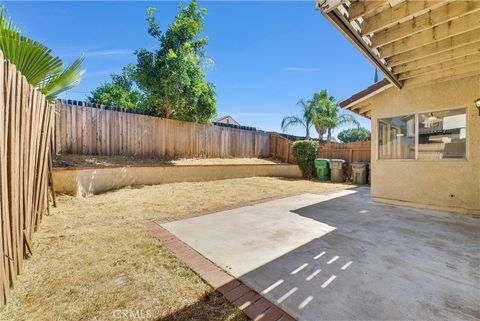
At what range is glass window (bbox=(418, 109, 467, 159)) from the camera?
4.90 metres

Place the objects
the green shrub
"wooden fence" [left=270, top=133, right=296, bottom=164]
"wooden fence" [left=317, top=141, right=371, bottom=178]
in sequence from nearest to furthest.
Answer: "wooden fence" [left=317, top=141, right=371, bottom=178]
the green shrub
"wooden fence" [left=270, top=133, right=296, bottom=164]

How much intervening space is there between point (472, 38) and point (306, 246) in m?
3.94

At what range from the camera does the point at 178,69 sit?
897 centimetres

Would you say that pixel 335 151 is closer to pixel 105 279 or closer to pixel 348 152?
pixel 348 152

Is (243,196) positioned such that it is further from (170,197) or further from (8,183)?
(8,183)

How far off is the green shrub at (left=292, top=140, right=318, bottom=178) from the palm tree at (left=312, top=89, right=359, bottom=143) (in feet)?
19.3

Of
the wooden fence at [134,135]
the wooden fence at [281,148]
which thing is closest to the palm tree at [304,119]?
the wooden fence at [281,148]

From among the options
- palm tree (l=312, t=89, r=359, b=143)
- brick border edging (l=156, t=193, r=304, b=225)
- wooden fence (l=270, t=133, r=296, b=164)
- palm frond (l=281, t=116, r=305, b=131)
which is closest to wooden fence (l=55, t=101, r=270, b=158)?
wooden fence (l=270, t=133, r=296, b=164)

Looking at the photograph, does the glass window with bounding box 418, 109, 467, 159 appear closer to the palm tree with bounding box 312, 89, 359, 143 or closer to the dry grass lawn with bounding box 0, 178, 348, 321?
the dry grass lawn with bounding box 0, 178, 348, 321

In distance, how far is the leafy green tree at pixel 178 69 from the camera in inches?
353

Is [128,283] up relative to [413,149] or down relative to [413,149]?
down

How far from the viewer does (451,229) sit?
3.74m

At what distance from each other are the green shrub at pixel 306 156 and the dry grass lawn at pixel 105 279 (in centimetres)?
949

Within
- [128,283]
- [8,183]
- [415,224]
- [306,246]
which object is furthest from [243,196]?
[8,183]
